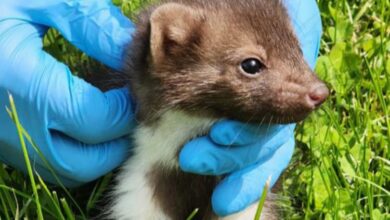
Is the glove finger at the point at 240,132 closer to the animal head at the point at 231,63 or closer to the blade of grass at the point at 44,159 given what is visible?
the animal head at the point at 231,63

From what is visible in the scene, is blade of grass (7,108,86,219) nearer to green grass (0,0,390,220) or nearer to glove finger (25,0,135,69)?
green grass (0,0,390,220)

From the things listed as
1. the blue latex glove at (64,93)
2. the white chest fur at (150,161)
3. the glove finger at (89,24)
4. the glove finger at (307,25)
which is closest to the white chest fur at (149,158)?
the white chest fur at (150,161)

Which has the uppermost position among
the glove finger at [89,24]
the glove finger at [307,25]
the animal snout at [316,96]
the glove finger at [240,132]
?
the glove finger at [89,24]

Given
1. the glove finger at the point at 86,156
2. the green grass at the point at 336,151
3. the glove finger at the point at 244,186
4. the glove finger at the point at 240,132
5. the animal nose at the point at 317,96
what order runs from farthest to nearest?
the green grass at the point at 336,151
the glove finger at the point at 86,156
the glove finger at the point at 244,186
the glove finger at the point at 240,132
the animal nose at the point at 317,96

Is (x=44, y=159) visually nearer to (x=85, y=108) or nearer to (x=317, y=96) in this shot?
(x=85, y=108)

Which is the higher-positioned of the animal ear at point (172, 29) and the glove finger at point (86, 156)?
the animal ear at point (172, 29)

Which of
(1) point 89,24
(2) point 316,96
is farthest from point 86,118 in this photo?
(2) point 316,96
